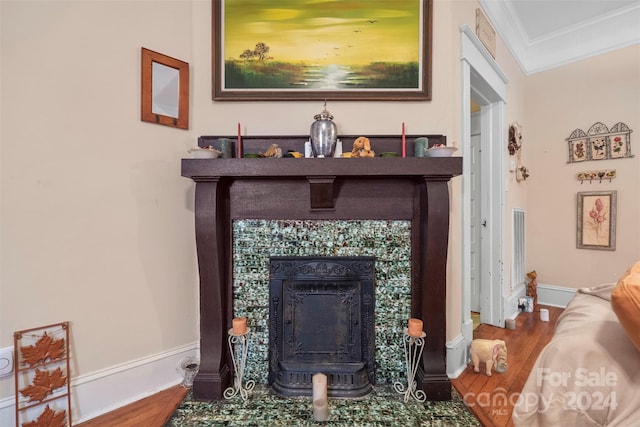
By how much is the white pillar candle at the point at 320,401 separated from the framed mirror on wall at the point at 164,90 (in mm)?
1692

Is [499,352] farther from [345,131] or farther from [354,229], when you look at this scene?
[345,131]

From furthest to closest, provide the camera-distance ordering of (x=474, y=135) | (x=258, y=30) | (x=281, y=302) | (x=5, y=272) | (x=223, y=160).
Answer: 1. (x=474, y=135)
2. (x=258, y=30)
3. (x=281, y=302)
4. (x=223, y=160)
5. (x=5, y=272)

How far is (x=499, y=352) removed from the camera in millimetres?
1880

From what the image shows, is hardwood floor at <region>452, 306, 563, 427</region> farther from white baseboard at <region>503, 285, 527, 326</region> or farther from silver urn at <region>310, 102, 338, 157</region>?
silver urn at <region>310, 102, 338, 157</region>

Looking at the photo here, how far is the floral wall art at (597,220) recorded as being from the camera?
9.41ft

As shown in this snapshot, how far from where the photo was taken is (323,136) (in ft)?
5.14

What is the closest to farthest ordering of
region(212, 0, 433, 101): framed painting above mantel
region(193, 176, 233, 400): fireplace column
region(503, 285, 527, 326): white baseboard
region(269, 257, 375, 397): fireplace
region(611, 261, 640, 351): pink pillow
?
region(611, 261, 640, 351): pink pillow, region(193, 176, 233, 400): fireplace column, region(269, 257, 375, 397): fireplace, region(212, 0, 433, 101): framed painting above mantel, region(503, 285, 527, 326): white baseboard

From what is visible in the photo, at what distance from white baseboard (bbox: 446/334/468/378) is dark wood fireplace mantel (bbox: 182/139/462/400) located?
0.90 ft

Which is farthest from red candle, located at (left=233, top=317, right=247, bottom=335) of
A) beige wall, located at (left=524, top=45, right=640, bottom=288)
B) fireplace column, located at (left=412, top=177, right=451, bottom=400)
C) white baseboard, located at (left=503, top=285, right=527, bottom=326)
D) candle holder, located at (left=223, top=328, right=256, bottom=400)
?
beige wall, located at (left=524, top=45, right=640, bottom=288)

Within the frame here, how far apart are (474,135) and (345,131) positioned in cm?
195

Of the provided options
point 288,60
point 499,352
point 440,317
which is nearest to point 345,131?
point 288,60

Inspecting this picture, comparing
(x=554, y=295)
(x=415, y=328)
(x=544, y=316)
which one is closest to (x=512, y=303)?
(x=544, y=316)

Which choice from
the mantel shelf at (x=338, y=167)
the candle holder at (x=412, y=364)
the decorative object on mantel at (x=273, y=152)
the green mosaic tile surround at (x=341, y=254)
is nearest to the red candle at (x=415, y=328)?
the candle holder at (x=412, y=364)

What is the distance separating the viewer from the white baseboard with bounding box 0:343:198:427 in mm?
1429
